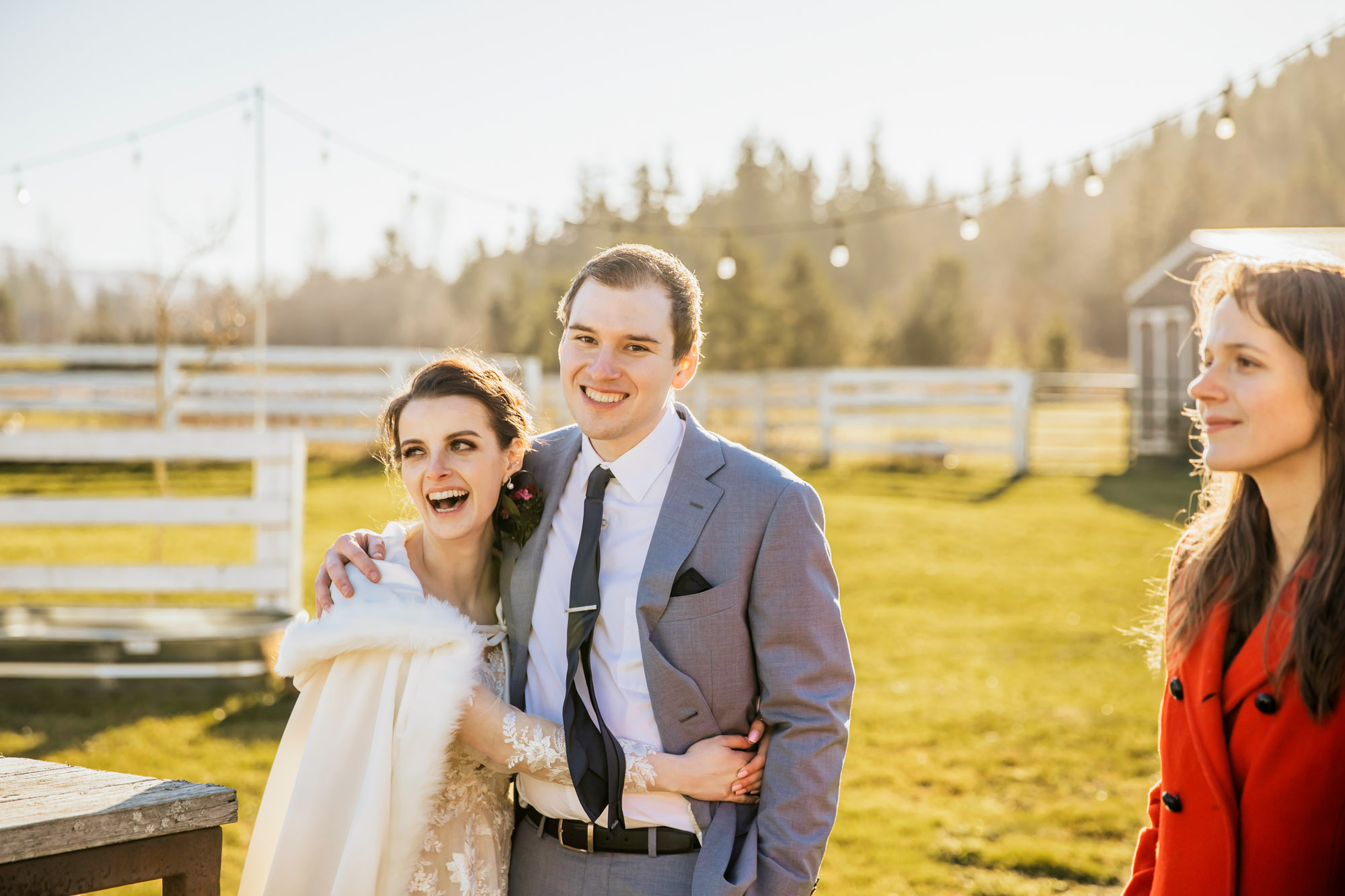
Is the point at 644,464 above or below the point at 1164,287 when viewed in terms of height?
below

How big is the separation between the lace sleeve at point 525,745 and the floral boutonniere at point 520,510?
407mm

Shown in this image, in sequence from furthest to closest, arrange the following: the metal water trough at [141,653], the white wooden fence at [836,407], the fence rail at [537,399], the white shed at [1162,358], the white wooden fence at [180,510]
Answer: the white shed at [1162,358] < the white wooden fence at [836,407] < the fence rail at [537,399] < the white wooden fence at [180,510] < the metal water trough at [141,653]

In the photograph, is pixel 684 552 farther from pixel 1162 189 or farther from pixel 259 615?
pixel 1162 189

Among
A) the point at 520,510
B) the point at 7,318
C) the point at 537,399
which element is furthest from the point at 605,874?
the point at 7,318

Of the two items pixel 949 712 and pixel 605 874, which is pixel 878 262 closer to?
pixel 949 712

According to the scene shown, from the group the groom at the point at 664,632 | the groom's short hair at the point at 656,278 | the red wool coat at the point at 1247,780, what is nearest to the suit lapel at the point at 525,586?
the groom at the point at 664,632

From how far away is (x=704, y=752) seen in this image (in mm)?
2146

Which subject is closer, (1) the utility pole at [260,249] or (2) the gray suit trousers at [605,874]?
(2) the gray suit trousers at [605,874]

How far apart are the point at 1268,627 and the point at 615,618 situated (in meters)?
1.28

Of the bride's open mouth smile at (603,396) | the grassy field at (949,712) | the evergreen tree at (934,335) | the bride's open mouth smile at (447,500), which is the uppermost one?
the evergreen tree at (934,335)

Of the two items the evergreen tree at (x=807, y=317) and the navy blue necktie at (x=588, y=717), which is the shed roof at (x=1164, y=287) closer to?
the evergreen tree at (x=807, y=317)

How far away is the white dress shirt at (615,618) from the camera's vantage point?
2.22 m

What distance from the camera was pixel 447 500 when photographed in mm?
2410

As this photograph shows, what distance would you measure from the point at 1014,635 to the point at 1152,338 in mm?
14734
